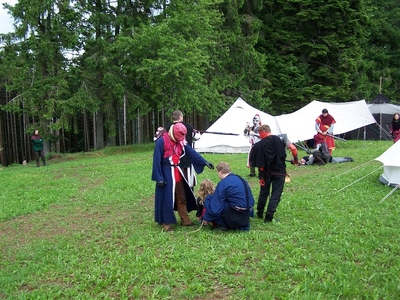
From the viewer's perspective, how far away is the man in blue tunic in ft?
18.1

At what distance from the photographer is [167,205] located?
5539 mm

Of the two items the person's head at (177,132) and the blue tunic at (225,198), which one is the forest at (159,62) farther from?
the blue tunic at (225,198)

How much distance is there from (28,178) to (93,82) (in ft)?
26.0

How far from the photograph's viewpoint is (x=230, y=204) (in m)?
5.21

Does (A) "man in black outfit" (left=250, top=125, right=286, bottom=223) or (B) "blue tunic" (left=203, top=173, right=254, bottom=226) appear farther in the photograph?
(A) "man in black outfit" (left=250, top=125, right=286, bottom=223)

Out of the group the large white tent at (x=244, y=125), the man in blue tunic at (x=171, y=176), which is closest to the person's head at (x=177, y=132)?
the man in blue tunic at (x=171, y=176)

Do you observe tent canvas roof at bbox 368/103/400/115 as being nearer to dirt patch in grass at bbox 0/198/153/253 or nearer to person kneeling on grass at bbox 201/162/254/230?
dirt patch in grass at bbox 0/198/153/253

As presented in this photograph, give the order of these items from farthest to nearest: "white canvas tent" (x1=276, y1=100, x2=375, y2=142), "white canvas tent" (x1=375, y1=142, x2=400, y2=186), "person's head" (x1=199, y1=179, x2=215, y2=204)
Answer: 1. "white canvas tent" (x1=276, y1=100, x2=375, y2=142)
2. "white canvas tent" (x1=375, y1=142, x2=400, y2=186)
3. "person's head" (x1=199, y1=179, x2=215, y2=204)

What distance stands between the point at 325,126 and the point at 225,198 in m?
8.01

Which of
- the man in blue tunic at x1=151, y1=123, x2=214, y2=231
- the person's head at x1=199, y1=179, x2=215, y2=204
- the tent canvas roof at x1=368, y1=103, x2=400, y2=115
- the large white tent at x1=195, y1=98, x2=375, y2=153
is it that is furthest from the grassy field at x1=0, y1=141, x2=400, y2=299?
the tent canvas roof at x1=368, y1=103, x2=400, y2=115

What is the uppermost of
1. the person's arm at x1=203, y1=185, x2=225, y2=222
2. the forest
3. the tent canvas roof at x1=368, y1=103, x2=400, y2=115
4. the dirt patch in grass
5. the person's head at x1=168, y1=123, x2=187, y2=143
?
the forest

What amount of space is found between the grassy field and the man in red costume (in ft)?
13.8

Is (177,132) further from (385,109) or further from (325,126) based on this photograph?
(385,109)

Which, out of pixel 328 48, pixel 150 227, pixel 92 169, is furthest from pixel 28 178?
pixel 328 48
